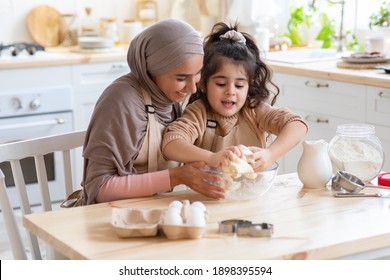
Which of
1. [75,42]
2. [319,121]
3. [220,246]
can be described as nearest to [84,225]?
[220,246]

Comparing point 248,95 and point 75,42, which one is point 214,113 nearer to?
point 248,95

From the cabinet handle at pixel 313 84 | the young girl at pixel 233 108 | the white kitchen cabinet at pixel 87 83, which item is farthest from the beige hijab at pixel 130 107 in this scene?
the white kitchen cabinet at pixel 87 83

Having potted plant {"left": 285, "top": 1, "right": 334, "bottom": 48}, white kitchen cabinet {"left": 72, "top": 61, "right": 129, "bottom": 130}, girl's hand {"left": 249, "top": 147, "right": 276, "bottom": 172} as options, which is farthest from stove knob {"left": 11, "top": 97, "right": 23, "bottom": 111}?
girl's hand {"left": 249, "top": 147, "right": 276, "bottom": 172}

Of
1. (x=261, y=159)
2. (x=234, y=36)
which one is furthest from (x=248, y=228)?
(x=234, y=36)

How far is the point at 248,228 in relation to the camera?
1.71 meters

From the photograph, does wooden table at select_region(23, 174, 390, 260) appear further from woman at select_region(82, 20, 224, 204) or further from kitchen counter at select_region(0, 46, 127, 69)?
kitchen counter at select_region(0, 46, 127, 69)

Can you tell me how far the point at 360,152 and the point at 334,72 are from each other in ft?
5.42

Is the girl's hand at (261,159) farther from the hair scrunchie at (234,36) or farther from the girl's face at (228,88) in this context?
the hair scrunchie at (234,36)

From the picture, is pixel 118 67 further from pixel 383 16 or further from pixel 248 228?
pixel 248 228

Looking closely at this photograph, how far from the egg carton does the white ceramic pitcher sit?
43 cm

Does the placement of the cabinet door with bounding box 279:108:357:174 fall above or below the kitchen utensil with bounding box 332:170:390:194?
below

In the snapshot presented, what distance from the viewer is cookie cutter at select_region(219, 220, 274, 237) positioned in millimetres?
1696

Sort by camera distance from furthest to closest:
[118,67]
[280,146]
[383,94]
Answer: [118,67], [383,94], [280,146]

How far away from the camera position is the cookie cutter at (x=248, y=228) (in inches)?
66.8
